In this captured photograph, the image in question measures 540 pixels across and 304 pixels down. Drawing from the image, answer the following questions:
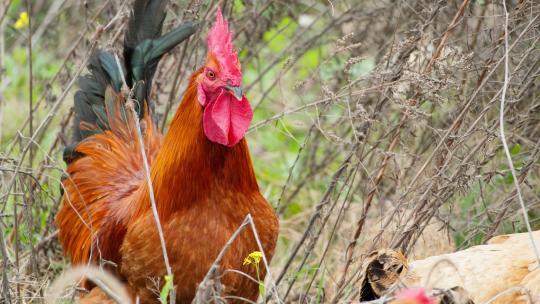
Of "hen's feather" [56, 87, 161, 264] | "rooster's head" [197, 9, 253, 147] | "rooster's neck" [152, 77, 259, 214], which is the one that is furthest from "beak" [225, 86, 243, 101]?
"hen's feather" [56, 87, 161, 264]

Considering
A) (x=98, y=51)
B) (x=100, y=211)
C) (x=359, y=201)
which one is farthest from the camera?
(x=359, y=201)

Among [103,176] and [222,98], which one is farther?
[103,176]

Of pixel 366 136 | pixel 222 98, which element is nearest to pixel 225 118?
pixel 222 98

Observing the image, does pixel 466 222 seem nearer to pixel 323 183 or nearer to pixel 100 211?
pixel 323 183

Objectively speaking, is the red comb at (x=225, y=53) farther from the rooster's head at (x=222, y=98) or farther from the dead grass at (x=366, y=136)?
the dead grass at (x=366, y=136)

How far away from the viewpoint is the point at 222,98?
3.60 m

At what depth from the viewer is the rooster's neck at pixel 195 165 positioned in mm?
3699

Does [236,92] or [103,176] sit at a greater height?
[236,92]

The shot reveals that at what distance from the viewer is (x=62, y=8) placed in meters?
5.61

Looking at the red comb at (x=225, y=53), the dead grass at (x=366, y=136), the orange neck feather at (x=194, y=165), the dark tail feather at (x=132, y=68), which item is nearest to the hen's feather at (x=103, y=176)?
the dark tail feather at (x=132, y=68)

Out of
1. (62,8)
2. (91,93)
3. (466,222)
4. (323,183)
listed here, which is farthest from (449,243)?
(62,8)

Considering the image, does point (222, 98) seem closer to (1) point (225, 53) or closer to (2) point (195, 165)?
(1) point (225, 53)

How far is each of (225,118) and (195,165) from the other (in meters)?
0.31

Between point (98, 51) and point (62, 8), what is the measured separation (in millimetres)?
1029
